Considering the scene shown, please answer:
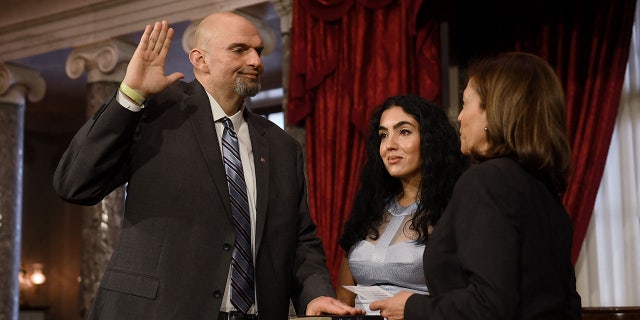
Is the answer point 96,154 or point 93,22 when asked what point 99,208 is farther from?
point 96,154

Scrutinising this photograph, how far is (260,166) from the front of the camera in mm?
3018

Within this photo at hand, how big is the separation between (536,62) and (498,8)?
370cm

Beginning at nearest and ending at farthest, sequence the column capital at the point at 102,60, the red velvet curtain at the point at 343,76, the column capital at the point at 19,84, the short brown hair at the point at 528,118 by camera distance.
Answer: the short brown hair at the point at 528,118 → the red velvet curtain at the point at 343,76 → the column capital at the point at 102,60 → the column capital at the point at 19,84

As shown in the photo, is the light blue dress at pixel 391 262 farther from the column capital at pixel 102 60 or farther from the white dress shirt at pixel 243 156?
the column capital at pixel 102 60

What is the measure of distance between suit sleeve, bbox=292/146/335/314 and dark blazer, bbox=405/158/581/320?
1.01 metres

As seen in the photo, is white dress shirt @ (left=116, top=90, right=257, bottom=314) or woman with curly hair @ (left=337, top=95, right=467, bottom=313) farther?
woman with curly hair @ (left=337, top=95, right=467, bottom=313)

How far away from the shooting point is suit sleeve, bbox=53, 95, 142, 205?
8.71 ft

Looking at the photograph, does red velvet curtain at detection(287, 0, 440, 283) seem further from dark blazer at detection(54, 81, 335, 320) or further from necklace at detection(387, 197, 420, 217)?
dark blazer at detection(54, 81, 335, 320)

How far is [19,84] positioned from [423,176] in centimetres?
654

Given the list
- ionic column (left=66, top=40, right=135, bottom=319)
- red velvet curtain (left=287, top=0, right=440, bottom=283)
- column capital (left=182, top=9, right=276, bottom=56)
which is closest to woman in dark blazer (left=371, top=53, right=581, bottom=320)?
red velvet curtain (left=287, top=0, right=440, bottom=283)

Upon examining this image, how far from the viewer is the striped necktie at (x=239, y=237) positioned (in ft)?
9.21

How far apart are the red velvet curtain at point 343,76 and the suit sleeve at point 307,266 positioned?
2597 mm

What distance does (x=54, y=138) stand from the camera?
1329 cm

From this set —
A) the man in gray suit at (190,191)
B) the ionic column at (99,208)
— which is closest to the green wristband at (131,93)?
the man in gray suit at (190,191)
